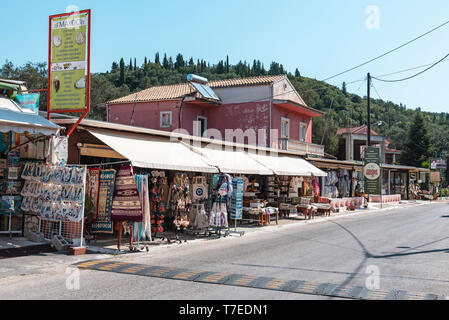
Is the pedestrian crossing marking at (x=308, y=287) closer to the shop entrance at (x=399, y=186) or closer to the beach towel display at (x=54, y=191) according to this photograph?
the beach towel display at (x=54, y=191)

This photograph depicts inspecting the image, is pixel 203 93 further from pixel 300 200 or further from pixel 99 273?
pixel 99 273

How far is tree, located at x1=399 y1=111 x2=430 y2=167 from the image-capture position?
66562 mm

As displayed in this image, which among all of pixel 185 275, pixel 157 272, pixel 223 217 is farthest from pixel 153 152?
pixel 185 275

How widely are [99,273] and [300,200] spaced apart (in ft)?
46.1

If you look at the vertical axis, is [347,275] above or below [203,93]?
below

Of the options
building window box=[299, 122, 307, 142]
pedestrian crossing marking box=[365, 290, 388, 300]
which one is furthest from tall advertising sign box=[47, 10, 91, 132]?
building window box=[299, 122, 307, 142]

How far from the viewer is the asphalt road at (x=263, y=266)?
629cm

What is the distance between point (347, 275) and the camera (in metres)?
7.64

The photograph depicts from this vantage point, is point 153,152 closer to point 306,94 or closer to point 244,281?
point 244,281

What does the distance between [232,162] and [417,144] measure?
197 ft

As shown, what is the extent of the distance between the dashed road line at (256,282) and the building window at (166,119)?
2077cm

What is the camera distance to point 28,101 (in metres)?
11.9

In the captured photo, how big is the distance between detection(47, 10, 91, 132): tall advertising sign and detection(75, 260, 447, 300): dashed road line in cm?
420
